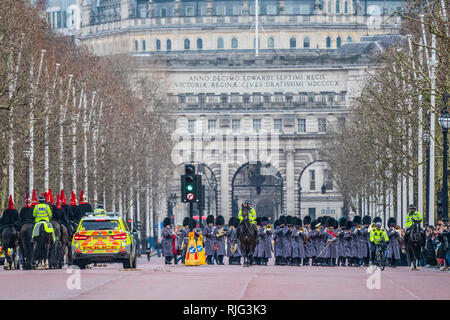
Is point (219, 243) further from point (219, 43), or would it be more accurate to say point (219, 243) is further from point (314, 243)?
point (219, 43)

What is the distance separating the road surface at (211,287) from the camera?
32094mm

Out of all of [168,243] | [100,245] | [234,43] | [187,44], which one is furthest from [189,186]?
[187,44]

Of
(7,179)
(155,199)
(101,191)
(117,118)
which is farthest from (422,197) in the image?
(155,199)

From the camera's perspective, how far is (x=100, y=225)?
5081cm

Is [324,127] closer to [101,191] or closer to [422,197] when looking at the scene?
[101,191]

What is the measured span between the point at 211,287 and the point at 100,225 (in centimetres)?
1595

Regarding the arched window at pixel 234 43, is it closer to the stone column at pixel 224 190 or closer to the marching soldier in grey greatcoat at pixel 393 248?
the stone column at pixel 224 190

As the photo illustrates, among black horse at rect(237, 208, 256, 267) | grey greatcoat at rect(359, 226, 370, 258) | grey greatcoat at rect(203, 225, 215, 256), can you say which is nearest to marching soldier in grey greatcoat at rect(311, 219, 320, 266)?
grey greatcoat at rect(359, 226, 370, 258)

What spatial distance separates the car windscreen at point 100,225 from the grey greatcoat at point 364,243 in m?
13.1

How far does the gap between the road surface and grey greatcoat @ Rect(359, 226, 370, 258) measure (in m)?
17.1

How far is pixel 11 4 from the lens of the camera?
67.1 metres

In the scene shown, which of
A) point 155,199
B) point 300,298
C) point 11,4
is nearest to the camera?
point 300,298

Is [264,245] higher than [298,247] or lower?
higher
